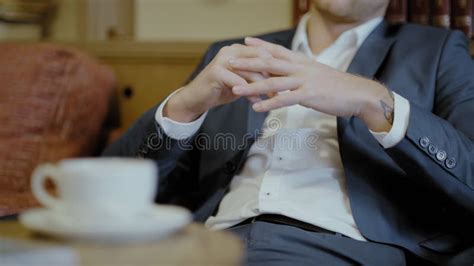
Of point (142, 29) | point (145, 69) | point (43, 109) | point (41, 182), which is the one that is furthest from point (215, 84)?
point (142, 29)

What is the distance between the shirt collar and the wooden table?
2.69 ft

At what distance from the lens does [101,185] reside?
72cm

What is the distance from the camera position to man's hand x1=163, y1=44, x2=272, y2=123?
1.26 meters

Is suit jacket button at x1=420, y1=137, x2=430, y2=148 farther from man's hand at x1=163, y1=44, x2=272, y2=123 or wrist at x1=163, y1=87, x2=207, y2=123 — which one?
wrist at x1=163, y1=87, x2=207, y2=123

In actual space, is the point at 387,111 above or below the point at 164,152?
above

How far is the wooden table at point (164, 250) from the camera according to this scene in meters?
0.70

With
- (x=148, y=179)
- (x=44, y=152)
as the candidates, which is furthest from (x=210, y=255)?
(x=44, y=152)

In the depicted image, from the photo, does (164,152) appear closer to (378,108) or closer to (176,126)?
(176,126)

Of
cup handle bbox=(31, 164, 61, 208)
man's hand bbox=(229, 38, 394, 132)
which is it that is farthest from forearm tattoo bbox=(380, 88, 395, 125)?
cup handle bbox=(31, 164, 61, 208)

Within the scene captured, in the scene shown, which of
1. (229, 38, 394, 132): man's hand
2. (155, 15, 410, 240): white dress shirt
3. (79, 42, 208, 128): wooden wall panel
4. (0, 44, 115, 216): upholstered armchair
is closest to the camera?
(229, 38, 394, 132): man's hand

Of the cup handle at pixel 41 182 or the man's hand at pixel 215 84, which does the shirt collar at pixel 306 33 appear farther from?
the cup handle at pixel 41 182

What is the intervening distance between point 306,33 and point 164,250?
0.97 metres

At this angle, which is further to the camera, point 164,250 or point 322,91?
point 322,91

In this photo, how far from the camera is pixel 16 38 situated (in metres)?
2.44
